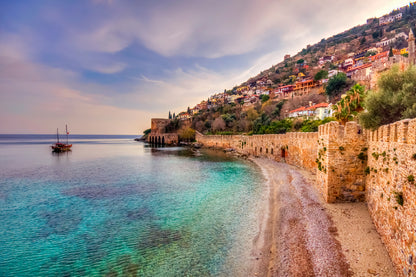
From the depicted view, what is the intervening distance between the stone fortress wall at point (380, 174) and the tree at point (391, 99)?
0.68 metres

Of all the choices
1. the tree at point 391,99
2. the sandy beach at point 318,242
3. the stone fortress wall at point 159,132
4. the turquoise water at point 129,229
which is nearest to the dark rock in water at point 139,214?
the turquoise water at point 129,229

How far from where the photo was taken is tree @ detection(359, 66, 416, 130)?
8.52 metres

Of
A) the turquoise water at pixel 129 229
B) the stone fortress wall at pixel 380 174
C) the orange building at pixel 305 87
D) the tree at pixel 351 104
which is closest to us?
the stone fortress wall at pixel 380 174

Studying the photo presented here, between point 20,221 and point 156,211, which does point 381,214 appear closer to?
point 156,211

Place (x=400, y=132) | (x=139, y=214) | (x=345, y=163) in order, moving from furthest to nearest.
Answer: (x=139, y=214)
(x=345, y=163)
(x=400, y=132)

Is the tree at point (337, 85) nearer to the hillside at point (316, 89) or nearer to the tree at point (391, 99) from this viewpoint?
the hillside at point (316, 89)

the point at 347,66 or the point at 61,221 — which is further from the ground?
the point at 347,66

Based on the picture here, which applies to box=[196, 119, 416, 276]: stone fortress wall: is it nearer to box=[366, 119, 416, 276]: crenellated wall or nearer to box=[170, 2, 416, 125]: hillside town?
box=[366, 119, 416, 276]: crenellated wall

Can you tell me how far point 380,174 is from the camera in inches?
275

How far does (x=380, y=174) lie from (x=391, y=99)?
12.8 ft

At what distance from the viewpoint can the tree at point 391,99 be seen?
8.52 meters

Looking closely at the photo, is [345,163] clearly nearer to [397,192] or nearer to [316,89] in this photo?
[397,192]

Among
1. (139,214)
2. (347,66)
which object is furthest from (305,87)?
(139,214)

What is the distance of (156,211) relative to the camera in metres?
11.2
